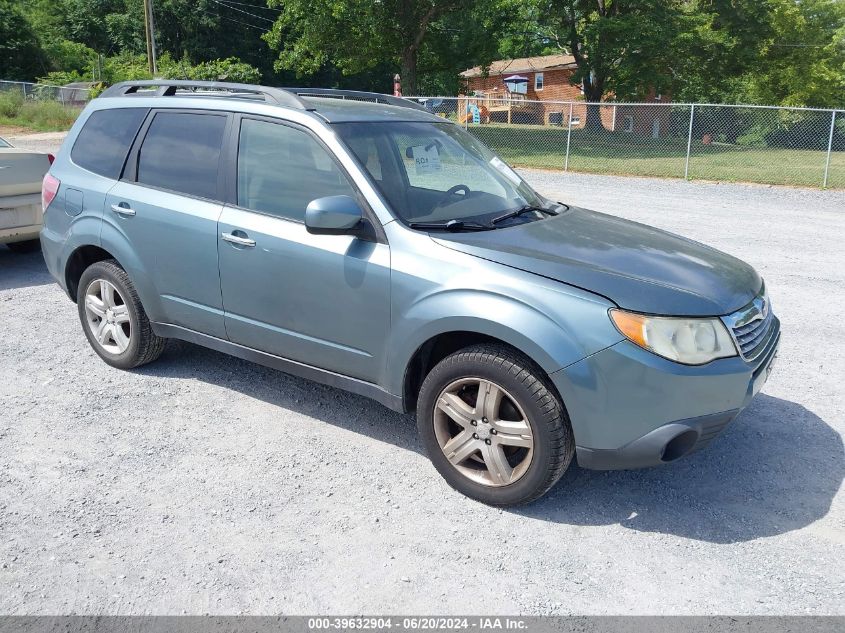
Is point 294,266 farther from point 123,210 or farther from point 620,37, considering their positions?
point 620,37

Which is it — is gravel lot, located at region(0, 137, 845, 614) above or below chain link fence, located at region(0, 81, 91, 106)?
below

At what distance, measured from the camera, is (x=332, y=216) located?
3.84m

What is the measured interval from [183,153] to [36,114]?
3078 centimetres

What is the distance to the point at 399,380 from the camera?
3959mm

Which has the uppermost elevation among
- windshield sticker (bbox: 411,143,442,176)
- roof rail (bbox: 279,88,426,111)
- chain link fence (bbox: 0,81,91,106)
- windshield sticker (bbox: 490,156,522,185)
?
chain link fence (bbox: 0,81,91,106)

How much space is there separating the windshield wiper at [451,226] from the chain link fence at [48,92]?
3495cm

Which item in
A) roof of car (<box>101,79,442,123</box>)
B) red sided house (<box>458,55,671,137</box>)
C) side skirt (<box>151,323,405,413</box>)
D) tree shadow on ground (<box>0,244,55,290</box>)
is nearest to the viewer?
side skirt (<box>151,323,405,413</box>)

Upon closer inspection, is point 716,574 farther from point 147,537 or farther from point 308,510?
point 147,537

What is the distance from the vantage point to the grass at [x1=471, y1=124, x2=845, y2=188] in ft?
67.9

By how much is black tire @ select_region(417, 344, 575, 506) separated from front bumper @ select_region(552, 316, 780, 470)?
0.25 feet

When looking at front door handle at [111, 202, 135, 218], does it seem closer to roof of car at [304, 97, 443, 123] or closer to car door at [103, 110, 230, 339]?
car door at [103, 110, 230, 339]

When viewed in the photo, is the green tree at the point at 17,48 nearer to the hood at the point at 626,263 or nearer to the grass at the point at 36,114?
the grass at the point at 36,114

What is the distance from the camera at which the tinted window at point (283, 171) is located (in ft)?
13.9

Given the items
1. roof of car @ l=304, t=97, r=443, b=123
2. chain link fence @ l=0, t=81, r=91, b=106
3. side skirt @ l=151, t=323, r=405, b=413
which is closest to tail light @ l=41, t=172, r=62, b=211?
side skirt @ l=151, t=323, r=405, b=413
